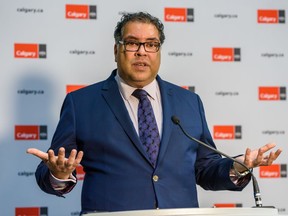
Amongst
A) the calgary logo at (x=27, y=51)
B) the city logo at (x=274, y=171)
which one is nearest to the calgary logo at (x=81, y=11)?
the calgary logo at (x=27, y=51)

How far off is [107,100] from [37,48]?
131 cm

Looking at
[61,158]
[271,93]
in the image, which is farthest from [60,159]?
[271,93]

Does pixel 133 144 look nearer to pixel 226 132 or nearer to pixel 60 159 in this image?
pixel 60 159

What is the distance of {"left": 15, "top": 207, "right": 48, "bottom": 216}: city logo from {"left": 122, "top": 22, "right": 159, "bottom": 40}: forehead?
1.59m

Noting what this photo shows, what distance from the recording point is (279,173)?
4.21 meters

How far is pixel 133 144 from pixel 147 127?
13cm

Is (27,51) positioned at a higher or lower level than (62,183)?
higher

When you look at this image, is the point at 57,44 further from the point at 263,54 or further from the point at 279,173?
the point at 279,173

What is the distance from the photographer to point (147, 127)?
2.68 m

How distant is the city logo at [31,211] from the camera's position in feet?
12.5

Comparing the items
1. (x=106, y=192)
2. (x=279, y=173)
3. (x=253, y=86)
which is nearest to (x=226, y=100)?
(x=253, y=86)

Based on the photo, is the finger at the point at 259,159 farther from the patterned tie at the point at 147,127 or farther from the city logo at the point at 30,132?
the city logo at the point at 30,132

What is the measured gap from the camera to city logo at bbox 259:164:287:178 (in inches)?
165

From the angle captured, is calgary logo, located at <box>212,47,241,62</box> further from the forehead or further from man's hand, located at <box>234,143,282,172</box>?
man's hand, located at <box>234,143,282,172</box>
